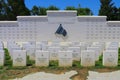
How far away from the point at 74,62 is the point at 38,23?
12.4 meters

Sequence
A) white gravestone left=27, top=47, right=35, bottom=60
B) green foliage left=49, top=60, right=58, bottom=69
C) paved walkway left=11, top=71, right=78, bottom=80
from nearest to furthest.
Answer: paved walkway left=11, top=71, right=78, bottom=80 → green foliage left=49, top=60, right=58, bottom=69 → white gravestone left=27, top=47, right=35, bottom=60

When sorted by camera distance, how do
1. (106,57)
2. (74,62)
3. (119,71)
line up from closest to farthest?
(119,71) → (106,57) → (74,62)

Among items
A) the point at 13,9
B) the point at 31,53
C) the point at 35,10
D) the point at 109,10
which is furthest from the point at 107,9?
the point at 31,53

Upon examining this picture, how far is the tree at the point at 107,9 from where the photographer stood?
40.2 metres

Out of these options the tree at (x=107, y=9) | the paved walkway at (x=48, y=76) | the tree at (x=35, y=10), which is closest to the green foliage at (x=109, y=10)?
the tree at (x=107, y=9)

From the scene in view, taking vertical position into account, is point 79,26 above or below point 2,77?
above

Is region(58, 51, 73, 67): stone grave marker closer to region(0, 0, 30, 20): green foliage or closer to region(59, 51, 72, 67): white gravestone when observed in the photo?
region(59, 51, 72, 67): white gravestone

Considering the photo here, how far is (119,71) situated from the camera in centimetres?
1262

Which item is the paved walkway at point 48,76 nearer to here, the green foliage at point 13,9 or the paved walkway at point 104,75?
the paved walkway at point 104,75

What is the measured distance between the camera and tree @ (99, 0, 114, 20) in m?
40.2

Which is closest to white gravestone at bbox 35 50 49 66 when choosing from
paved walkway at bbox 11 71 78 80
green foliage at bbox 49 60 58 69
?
green foliage at bbox 49 60 58 69

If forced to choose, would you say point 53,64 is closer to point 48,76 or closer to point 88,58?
point 88,58

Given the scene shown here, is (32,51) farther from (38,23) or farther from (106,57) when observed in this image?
(38,23)

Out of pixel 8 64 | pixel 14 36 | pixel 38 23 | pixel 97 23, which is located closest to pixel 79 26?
pixel 97 23
